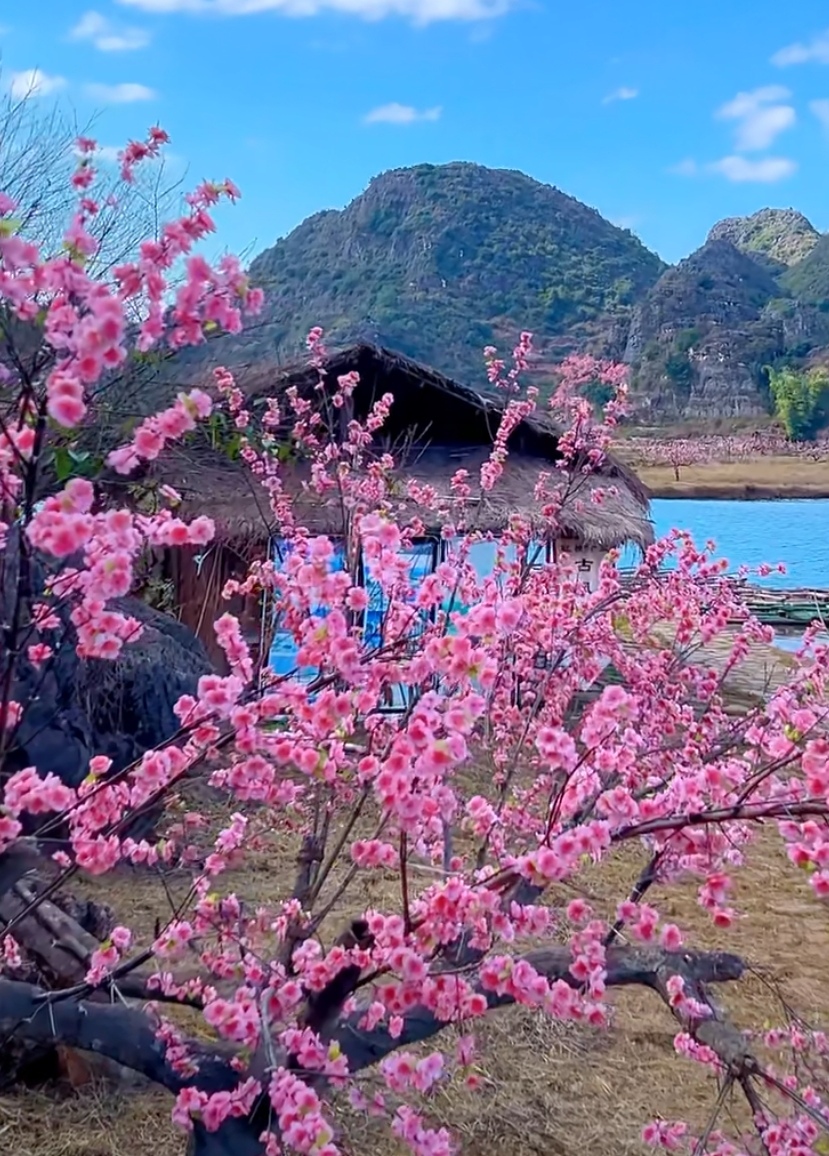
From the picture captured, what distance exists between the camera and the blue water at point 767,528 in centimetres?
1738

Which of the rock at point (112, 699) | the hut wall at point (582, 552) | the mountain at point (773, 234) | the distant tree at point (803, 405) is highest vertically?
the mountain at point (773, 234)

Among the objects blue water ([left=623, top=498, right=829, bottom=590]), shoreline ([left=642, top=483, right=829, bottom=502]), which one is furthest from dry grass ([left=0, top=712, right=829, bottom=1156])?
shoreline ([left=642, top=483, right=829, bottom=502])

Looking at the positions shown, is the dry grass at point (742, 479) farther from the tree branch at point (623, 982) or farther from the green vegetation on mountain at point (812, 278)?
the tree branch at point (623, 982)

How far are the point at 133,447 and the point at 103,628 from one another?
1.23ft

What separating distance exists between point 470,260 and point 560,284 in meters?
3.98

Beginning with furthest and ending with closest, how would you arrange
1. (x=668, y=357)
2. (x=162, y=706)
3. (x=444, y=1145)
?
(x=668, y=357) < (x=162, y=706) < (x=444, y=1145)

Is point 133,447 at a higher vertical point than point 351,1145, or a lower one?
higher

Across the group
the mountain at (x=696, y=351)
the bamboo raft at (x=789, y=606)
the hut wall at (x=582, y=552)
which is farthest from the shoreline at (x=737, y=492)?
the hut wall at (x=582, y=552)

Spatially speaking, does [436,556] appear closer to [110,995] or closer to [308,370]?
[308,370]

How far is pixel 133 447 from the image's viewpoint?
1280mm

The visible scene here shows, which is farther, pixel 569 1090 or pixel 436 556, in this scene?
pixel 436 556

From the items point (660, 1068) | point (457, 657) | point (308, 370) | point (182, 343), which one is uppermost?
point (308, 370)

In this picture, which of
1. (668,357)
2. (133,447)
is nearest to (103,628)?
(133,447)

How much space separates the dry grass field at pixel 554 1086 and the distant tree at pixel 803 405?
122 feet
